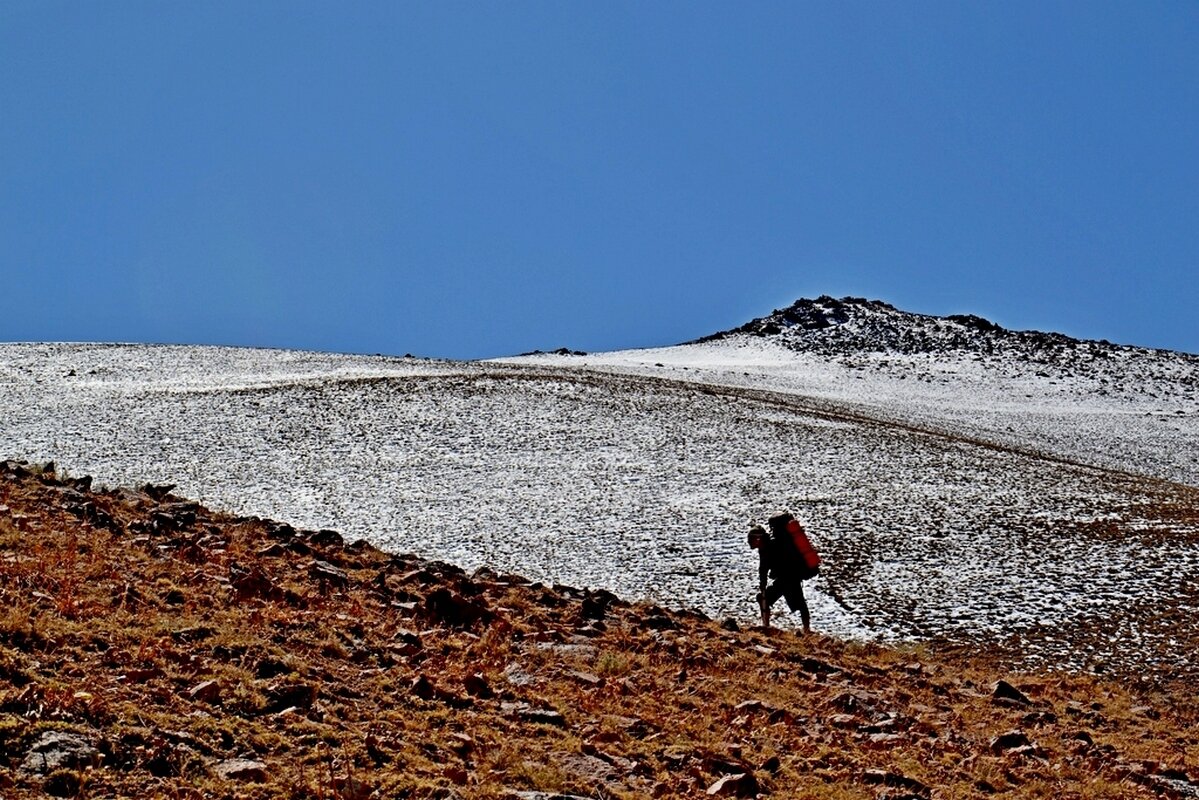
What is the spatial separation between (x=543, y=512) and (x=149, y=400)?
74.5 feet

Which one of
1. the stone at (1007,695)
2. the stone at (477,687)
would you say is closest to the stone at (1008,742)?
the stone at (1007,695)

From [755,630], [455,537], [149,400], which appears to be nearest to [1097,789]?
[755,630]

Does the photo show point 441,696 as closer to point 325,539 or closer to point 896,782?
point 896,782

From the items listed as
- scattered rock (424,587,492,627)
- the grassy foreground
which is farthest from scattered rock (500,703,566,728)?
scattered rock (424,587,492,627)

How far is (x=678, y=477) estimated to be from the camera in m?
30.9

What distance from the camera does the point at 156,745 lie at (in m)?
6.85

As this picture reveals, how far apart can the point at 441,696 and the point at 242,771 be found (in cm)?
262

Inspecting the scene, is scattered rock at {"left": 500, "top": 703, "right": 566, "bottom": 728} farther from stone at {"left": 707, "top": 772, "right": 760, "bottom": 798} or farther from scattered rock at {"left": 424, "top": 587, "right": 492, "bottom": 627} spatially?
scattered rock at {"left": 424, "top": 587, "right": 492, "bottom": 627}

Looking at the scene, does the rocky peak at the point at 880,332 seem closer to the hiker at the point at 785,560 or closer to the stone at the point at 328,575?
the hiker at the point at 785,560

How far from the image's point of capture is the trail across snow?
19875mm

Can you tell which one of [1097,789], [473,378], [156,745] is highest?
[473,378]

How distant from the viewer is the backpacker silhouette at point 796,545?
16.7 metres

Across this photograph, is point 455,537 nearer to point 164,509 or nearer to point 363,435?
point 164,509

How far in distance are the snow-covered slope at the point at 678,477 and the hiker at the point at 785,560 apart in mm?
1892
